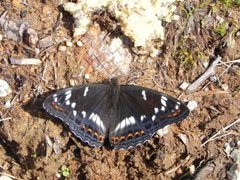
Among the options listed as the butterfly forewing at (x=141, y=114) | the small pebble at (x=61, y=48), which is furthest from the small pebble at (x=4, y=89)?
the butterfly forewing at (x=141, y=114)

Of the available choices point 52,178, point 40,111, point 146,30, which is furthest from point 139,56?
point 52,178

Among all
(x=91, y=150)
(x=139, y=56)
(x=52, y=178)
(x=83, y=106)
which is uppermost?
(x=139, y=56)

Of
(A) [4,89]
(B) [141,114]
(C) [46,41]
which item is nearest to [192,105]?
(B) [141,114]

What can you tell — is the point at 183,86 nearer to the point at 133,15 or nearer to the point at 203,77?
the point at 203,77

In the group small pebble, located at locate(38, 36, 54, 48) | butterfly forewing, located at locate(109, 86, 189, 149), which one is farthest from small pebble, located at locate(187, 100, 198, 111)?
small pebble, located at locate(38, 36, 54, 48)

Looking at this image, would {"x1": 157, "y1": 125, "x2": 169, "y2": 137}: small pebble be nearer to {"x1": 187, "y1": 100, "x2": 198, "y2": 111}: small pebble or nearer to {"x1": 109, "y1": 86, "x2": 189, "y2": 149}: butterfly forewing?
{"x1": 109, "y1": 86, "x2": 189, "y2": 149}: butterfly forewing

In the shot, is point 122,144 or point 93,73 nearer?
point 122,144

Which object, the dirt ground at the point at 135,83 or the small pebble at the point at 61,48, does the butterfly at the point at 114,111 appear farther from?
the small pebble at the point at 61,48

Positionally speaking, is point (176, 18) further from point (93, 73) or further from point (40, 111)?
point (40, 111)
